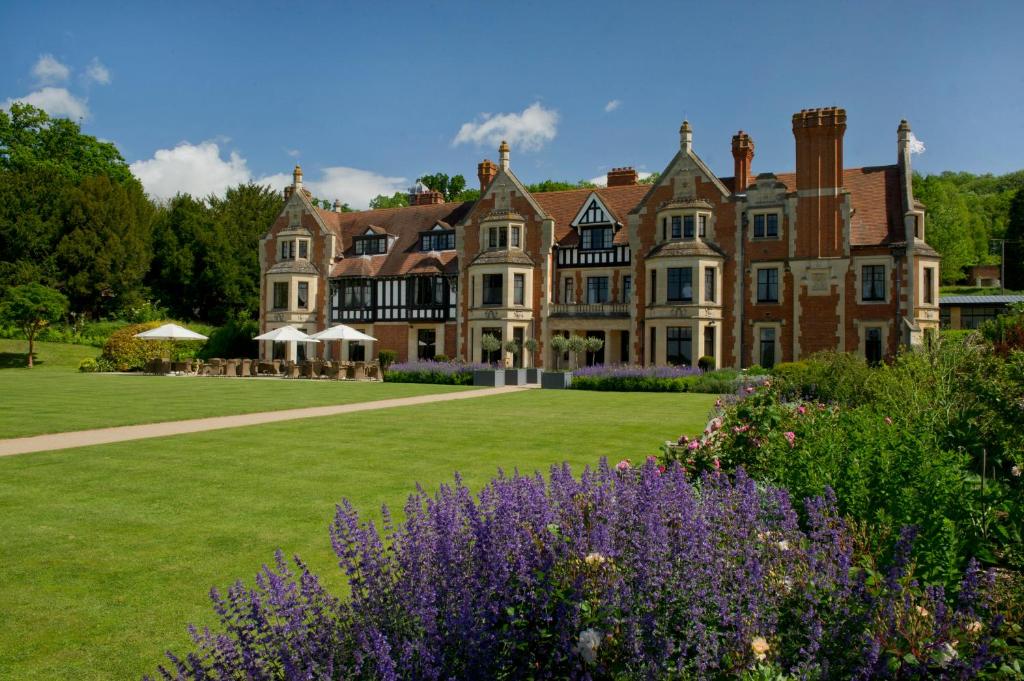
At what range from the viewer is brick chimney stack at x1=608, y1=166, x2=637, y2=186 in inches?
1763

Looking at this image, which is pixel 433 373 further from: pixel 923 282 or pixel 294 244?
pixel 923 282

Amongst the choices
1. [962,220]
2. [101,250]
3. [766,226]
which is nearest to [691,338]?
[766,226]

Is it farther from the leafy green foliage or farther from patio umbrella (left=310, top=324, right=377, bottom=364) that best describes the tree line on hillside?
patio umbrella (left=310, top=324, right=377, bottom=364)

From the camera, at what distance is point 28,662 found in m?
4.71

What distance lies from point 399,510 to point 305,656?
4985 mm

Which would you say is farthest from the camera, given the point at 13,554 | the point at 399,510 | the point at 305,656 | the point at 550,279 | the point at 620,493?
the point at 550,279

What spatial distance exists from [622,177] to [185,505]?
3973cm

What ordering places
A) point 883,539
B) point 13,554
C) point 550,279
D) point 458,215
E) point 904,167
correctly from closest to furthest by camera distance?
point 883,539 < point 13,554 < point 904,167 < point 550,279 < point 458,215

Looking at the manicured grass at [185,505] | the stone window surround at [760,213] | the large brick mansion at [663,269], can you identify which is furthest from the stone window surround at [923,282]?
the manicured grass at [185,505]

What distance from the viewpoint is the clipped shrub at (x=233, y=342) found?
51.5m

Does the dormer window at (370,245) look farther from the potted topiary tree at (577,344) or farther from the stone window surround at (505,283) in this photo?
the potted topiary tree at (577,344)

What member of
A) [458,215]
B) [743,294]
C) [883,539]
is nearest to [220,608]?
[883,539]

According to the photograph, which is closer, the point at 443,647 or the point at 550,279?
the point at 443,647

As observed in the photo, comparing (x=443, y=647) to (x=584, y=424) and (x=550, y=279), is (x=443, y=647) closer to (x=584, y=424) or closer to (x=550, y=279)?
(x=584, y=424)
